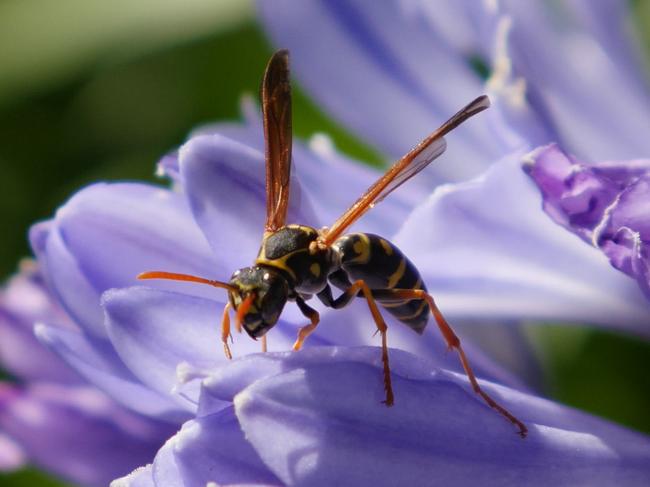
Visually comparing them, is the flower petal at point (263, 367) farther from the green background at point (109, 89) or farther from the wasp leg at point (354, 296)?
the green background at point (109, 89)

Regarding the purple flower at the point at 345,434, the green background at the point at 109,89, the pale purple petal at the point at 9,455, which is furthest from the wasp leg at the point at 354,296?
the green background at the point at 109,89

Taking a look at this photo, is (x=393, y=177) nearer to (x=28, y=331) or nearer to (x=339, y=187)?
(x=339, y=187)

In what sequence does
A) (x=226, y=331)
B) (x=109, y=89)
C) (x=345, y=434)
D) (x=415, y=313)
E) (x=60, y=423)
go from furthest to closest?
(x=109, y=89) → (x=60, y=423) → (x=415, y=313) → (x=226, y=331) → (x=345, y=434)

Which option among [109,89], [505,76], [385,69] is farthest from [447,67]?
[109,89]

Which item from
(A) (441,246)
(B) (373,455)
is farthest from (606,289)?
(B) (373,455)

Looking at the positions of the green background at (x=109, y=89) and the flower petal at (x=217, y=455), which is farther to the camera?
the green background at (x=109, y=89)

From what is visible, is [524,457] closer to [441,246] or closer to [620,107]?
[441,246]

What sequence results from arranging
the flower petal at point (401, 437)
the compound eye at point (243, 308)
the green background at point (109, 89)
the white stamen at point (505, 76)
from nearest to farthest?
the flower petal at point (401, 437)
the compound eye at point (243, 308)
the white stamen at point (505, 76)
the green background at point (109, 89)
